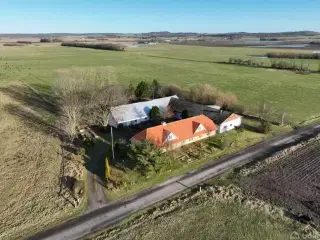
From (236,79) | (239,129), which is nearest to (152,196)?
(239,129)

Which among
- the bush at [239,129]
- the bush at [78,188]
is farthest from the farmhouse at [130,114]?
the bush at [78,188]

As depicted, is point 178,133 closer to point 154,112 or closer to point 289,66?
point 154,112

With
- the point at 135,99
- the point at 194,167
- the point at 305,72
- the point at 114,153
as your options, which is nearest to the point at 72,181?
the point at 114,153

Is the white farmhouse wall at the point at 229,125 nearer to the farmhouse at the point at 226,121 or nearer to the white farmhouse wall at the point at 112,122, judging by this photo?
the farmhouse at the point at 226,121

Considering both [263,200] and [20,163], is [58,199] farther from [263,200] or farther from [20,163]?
[263,200]

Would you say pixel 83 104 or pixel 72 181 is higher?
pixel 83 104
